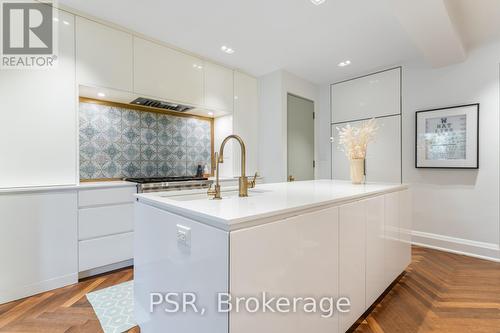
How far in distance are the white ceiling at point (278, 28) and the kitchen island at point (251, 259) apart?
1.79m

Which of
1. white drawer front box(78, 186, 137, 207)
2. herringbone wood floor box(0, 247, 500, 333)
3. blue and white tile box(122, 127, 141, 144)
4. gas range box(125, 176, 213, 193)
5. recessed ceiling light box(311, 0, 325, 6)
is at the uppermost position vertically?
recessed ceiling light box(311, 0, 325, 6)

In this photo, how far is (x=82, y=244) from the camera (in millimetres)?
2270

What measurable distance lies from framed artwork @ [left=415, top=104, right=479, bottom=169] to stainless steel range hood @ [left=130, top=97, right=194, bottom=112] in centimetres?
318

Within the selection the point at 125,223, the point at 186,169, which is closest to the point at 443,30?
the point at 186,169

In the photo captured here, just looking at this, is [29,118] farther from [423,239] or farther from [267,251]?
[423,239]

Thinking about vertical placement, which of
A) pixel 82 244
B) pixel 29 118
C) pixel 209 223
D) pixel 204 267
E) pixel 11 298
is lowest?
pixel 11 298

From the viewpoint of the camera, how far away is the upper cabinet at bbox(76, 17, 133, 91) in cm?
235

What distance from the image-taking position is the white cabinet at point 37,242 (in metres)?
1.94

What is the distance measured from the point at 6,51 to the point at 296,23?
8.63 feet

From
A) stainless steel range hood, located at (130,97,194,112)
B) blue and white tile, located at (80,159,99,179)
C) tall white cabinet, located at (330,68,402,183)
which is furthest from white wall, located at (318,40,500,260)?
blue and white tile, located at (80,159,99,179)

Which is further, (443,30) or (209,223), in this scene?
(443,30)

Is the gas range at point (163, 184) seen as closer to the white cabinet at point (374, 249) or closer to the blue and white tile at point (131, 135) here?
the blue and white tile at point (131, 135)

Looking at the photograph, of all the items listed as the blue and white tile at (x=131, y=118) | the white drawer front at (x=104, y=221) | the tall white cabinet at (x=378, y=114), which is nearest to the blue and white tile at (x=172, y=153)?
the blue and white tile at (x=131, y=118)

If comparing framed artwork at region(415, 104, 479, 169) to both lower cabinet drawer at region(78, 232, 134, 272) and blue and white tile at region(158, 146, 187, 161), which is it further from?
lower cabinet drawer at region(78, 232, 134, 272)
